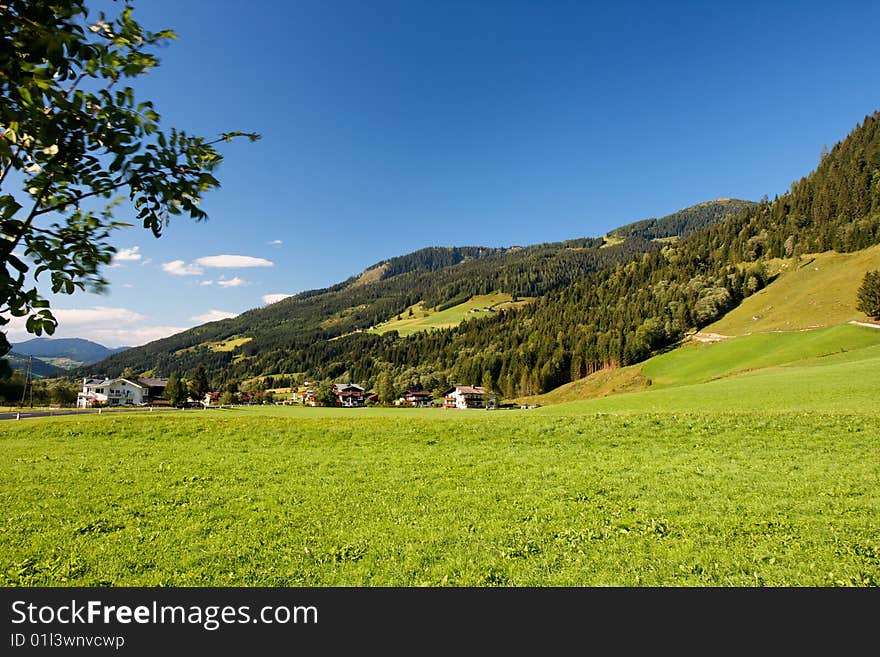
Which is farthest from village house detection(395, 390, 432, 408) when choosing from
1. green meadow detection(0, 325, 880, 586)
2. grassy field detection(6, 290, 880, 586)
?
green meadow detection(0, 325, 880, 586)

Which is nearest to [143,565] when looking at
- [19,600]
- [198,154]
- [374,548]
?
[19,600]

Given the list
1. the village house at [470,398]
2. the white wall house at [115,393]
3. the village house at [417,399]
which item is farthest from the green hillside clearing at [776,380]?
the white wall house at [115,393]

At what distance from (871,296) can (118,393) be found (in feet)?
621

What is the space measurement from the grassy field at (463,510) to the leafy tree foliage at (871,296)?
66865 mm

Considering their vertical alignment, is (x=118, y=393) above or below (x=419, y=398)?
above

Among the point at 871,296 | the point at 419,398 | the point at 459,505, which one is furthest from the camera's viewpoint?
the point at 419,398

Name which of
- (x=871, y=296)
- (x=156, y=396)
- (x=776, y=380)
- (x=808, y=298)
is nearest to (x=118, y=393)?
(x=156, y=396)

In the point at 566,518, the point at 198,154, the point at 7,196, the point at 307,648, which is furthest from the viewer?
the point at 566,518

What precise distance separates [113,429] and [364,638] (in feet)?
95.5

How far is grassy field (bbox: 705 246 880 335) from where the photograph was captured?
8406cm

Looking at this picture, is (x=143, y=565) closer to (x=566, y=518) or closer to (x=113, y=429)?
(x=566, y=518)

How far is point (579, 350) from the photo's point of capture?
423 ft

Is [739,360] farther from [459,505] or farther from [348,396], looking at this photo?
[348,396]

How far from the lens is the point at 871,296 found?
69625 millimetres
